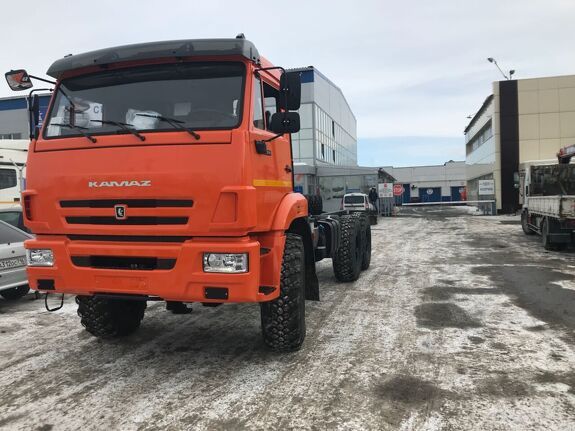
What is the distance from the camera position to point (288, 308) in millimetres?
4523

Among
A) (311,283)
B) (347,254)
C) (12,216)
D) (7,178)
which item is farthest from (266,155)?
(7,178)

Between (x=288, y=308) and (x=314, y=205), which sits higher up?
(x=314, y=205)

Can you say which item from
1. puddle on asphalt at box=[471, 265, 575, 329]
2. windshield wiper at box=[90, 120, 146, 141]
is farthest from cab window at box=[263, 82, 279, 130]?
puddle on asphalt at box=[471, 265, 575, 329]

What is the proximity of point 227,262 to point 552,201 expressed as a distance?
1170 cm

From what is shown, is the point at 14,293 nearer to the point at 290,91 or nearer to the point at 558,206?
the point at 290,91

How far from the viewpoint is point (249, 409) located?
366 cm

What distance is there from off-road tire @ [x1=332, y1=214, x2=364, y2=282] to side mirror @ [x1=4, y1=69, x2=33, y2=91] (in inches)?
211

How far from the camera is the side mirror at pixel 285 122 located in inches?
174

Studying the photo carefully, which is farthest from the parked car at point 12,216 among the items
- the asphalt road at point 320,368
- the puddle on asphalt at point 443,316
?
the puddle on asphalt at point 443,316

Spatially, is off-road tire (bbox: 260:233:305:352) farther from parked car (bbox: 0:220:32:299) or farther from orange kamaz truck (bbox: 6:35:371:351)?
parked car (bbox: 0:220:32:299)

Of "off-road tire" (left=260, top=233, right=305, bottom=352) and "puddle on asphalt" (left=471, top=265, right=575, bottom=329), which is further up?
"off-road tire" (left=260, top=233, right=305, bottom=352)

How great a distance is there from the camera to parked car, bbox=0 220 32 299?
7105mm

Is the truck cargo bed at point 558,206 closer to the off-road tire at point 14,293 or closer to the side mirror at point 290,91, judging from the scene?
the side mirror at point 290,91

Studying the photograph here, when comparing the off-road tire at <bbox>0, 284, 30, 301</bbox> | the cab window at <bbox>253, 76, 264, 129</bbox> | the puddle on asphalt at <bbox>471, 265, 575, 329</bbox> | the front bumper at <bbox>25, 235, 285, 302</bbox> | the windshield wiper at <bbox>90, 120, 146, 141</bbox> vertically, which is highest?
the cab window at <bbox>253, 76, 264, 129</bbox>
